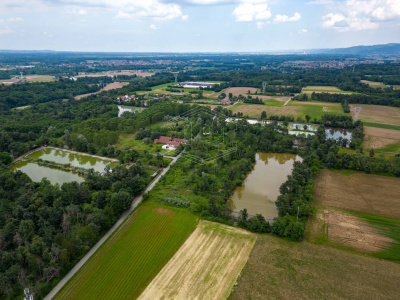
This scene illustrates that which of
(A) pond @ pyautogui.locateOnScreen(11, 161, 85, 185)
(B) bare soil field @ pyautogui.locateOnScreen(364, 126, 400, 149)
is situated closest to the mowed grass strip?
(A) pond @ pyautogui.locateOnScreen(11, 161, 85, 185)

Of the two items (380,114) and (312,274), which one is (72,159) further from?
(380,114)

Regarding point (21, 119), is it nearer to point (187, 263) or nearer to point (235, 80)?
point (187, 263)

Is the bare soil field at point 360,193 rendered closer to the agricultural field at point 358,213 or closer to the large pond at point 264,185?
the agricultural field at point 358,213

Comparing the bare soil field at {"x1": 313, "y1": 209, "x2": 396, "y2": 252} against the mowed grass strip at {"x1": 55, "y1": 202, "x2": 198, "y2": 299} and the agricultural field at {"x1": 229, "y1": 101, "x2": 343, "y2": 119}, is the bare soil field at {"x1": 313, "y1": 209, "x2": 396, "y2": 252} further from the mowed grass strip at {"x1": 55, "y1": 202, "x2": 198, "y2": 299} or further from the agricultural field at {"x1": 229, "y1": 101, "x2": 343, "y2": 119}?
the agricultural field at {"x1": 229, "y1": 101, "x2": 343, "y2": 119}

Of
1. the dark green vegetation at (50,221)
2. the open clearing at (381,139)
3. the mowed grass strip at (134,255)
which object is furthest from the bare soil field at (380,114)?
the dark green vegetation at (50,221)

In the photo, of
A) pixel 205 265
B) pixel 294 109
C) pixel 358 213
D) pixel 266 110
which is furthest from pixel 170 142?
pixel 294 109

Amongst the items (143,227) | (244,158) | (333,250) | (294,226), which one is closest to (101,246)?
(143,227)

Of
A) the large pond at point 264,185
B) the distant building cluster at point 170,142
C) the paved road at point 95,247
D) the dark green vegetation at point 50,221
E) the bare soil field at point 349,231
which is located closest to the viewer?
the paved road at point 95,247
